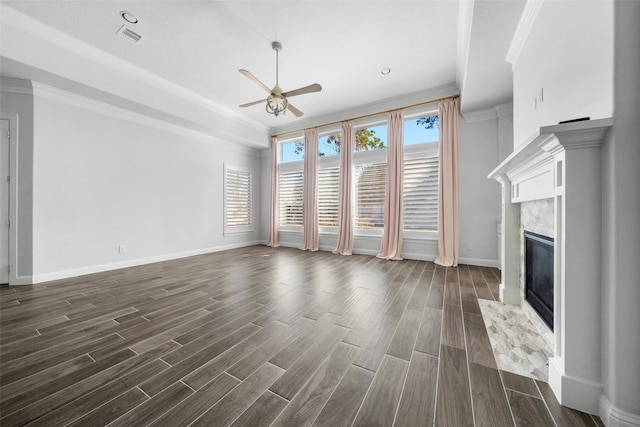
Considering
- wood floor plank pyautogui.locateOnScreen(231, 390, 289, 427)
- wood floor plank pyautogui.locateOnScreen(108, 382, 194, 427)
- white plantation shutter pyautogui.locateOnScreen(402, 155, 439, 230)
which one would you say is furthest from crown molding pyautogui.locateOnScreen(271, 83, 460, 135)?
wood floor plank pyautogui.locateOnScreen(108, 382, 194, 427)

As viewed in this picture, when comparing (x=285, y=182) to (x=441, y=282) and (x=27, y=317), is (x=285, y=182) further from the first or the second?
(x=27, y=317)

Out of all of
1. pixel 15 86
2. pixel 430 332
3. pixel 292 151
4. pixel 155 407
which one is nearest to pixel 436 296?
pixel 430 332

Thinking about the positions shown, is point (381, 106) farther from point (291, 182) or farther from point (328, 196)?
point (291, 182)

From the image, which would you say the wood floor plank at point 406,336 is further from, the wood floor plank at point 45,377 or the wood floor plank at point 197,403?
the wood floor plank at point 45,377

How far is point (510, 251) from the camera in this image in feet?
8.12

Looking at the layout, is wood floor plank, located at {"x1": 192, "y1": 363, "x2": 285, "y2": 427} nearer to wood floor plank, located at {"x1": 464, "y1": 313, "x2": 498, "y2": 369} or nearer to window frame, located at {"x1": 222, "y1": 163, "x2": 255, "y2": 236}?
wood floor plank, located at {"x1": 464, "y1": 313, "x2": 498, "y2": 369}

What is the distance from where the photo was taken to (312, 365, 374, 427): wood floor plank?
3.41ft

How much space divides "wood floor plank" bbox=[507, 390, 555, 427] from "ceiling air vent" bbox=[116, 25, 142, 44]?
4.91 metres

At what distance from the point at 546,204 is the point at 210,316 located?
291 centimetres

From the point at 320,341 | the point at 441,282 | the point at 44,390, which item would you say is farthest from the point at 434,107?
the point at 44,390

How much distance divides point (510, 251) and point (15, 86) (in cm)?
638

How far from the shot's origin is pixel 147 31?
290cm

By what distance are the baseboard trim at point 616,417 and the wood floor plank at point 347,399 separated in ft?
3.31

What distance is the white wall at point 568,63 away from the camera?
1.13 meters
